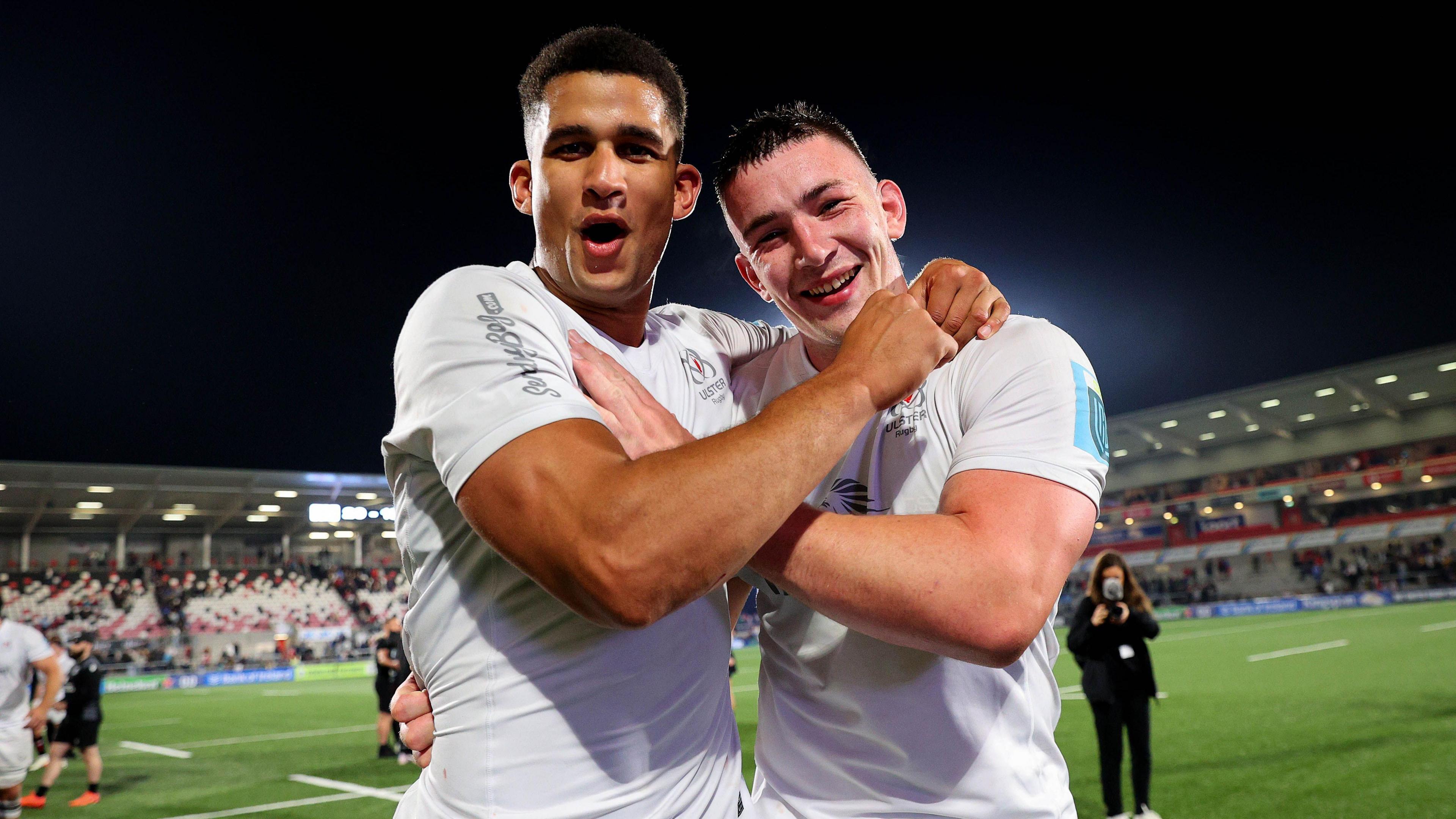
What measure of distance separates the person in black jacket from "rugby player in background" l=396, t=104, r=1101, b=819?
21.0ft

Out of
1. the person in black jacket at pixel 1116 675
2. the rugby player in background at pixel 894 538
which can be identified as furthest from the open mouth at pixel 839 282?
the person in black jacket at pixel 1116 675

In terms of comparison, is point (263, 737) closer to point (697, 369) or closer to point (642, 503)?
point (697, 369)

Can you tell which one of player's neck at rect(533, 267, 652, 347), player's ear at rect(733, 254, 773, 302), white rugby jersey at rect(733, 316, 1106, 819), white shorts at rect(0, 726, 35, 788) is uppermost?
player's ear at rect(733, 254, 773, 302)

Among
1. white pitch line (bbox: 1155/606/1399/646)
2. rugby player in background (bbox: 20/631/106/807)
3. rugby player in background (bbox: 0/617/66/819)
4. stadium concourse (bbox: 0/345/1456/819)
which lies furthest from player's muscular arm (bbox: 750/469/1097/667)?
white pitch line (bbox: 1155/606/1399/646)

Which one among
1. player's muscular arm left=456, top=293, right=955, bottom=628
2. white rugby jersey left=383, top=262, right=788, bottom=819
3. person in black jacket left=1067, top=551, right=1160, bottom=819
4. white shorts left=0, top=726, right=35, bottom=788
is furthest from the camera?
white shorts left=0, top=726, right=35, bottom=788

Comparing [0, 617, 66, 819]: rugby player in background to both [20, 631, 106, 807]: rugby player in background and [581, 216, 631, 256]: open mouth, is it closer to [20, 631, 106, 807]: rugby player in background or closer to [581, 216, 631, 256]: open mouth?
[20, 631, 106, 807]: rugby player in background

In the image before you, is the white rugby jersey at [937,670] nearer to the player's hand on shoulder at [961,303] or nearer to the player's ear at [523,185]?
the player's hand on shoulder at [961,303]

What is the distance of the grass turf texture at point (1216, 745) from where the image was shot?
26.9 ft

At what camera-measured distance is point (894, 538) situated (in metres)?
1.81

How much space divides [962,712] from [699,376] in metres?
1.15

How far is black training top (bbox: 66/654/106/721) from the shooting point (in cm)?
1237

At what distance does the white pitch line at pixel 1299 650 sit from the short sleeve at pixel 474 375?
68.7 feet

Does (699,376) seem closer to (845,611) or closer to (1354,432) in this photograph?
(845,611)

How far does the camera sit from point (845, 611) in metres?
1.82
